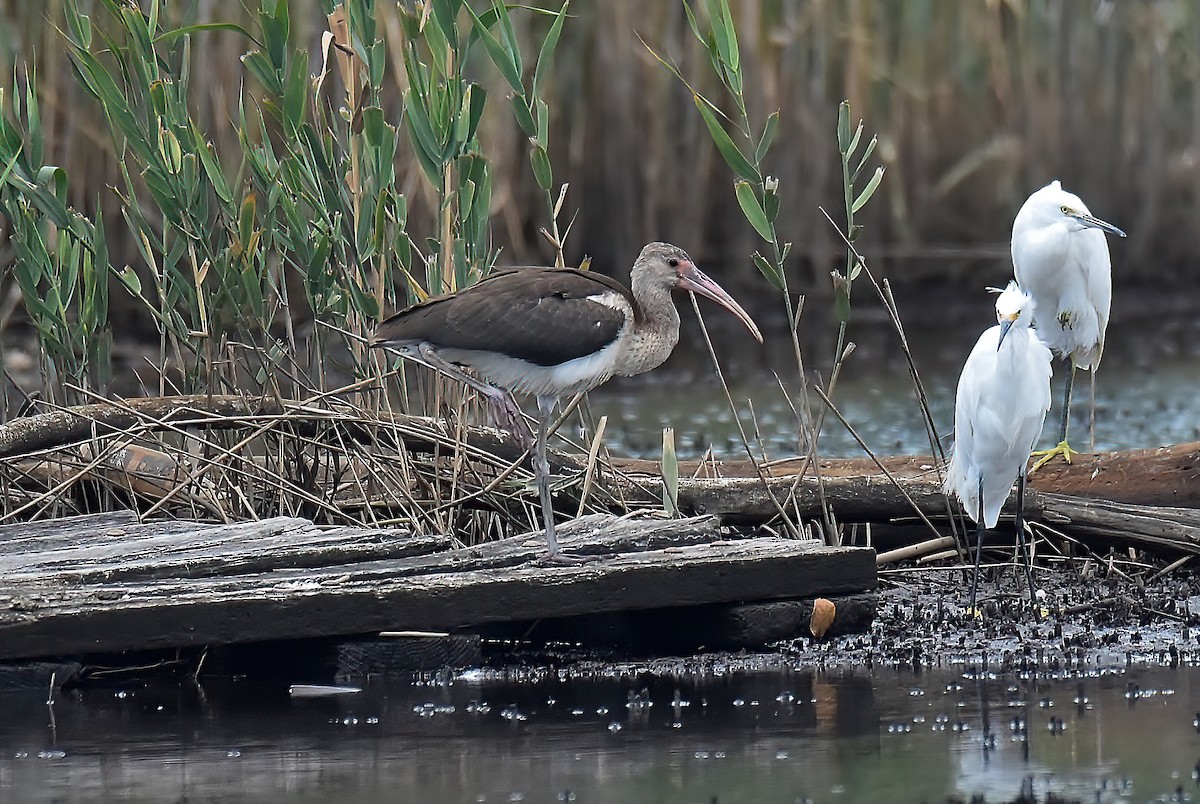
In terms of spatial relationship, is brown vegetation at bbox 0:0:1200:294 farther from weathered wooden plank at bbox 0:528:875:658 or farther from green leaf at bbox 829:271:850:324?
weathered wooden plank at bbox 0:528:875:658

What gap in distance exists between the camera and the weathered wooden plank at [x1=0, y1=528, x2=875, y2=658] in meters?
5.34

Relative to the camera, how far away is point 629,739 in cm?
485

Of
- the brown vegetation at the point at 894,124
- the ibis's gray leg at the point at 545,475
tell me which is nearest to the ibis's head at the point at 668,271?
the ibis's gray leg at the point at 545,475

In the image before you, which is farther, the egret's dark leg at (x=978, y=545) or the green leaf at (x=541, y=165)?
the green leaf at (x=541, y=165)

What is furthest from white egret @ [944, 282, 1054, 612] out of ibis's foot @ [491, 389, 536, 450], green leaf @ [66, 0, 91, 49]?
green leaf @ [66, 0, 91, 49]

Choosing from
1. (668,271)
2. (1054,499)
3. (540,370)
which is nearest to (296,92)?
(540,370)

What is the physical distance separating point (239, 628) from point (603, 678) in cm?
108

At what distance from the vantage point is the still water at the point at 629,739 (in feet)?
14.4

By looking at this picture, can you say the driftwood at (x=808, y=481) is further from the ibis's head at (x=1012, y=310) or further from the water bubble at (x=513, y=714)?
the water bubble at (x=513, y=714)

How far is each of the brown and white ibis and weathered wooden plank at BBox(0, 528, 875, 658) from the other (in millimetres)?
266

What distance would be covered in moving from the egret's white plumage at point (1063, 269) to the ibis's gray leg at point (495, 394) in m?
2.69

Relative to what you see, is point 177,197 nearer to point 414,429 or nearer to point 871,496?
point 414,429

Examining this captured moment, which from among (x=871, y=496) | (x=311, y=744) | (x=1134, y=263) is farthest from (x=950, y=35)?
(x=311, y=744)

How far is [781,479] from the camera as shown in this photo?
687 centimetres
